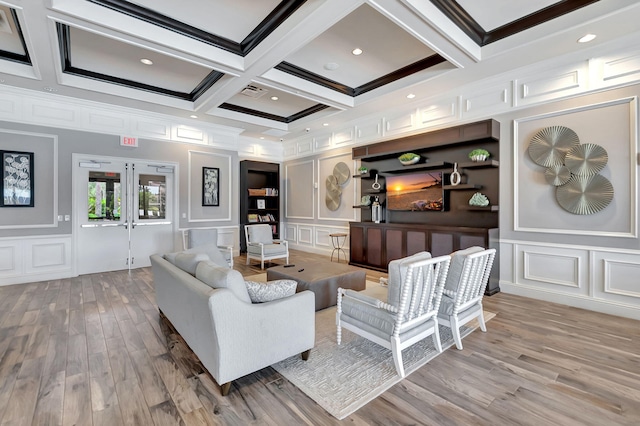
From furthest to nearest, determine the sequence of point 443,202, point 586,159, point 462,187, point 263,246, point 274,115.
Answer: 1. point 274,115
2. point 263,246
3. point 443,202
4. point 462,187
5. point 586,159

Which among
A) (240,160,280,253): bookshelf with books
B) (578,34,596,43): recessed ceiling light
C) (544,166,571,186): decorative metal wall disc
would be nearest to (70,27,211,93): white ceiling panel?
(240,160,280,253): bookshelf with books

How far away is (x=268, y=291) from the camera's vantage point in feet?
7.88

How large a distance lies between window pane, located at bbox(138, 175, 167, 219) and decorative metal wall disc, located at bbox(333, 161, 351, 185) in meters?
3.83

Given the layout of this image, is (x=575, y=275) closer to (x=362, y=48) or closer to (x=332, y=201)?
(x=362, y=48)

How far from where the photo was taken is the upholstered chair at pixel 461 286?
275 centimetres

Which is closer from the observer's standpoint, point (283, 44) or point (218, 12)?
point (218, 12)

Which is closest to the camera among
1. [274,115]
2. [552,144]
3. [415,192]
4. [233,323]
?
[233,323]

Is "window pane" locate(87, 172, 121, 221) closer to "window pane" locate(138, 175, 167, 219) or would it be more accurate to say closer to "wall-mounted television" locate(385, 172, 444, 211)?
"window pane" locate(138, 175, 167, 219)

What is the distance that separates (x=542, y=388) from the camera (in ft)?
7.25

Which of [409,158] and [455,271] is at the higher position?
[409,158]

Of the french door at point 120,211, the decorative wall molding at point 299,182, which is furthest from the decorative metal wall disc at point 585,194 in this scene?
the french door at point 120,211

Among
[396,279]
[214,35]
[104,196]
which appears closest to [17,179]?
[104,196]

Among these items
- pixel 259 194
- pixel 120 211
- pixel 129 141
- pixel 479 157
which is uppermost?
pixel 129 141

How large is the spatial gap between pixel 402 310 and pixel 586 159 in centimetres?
335
